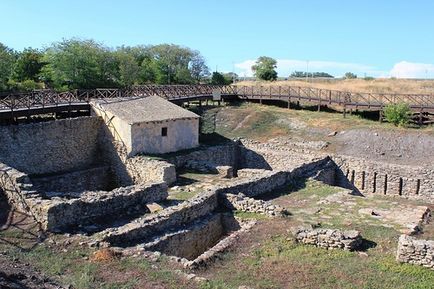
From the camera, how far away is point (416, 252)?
14.5 m

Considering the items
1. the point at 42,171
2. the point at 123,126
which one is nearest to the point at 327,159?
the point at 123,126

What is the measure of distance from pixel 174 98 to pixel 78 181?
49.3 ft

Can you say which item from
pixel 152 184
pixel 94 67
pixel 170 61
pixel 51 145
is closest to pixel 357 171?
pixel 152 184

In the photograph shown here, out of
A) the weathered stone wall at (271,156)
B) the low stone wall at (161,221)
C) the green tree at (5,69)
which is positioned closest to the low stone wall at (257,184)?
the low stone wall at (161,221)

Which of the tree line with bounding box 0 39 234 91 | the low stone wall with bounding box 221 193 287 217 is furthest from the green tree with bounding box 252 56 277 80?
the low stone wall with bounding box 221 193 287 217

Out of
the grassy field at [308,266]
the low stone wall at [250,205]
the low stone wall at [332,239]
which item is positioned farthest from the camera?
the low stone wall at [250,205]

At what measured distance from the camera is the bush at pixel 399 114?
3700cm

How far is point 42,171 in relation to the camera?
26328mm

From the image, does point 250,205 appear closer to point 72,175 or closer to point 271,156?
point 72,175

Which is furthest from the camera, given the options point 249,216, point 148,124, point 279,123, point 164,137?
point 279,123

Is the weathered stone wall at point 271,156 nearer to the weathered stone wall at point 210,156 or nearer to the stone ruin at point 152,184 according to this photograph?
the stone ruin at point 152,184

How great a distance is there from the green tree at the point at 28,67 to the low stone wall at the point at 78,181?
2809 centimetres

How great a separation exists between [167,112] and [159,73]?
35.0m

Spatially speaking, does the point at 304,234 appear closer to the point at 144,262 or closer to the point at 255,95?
the point at 144,262
